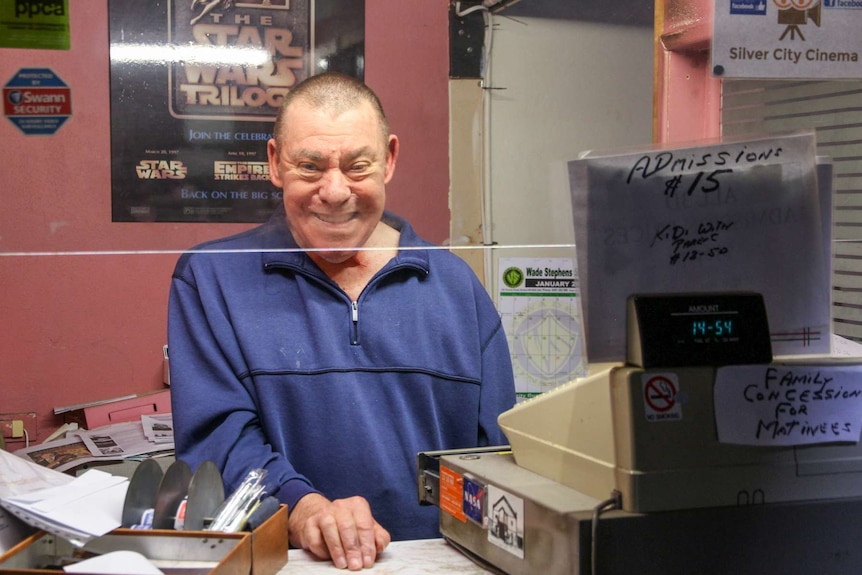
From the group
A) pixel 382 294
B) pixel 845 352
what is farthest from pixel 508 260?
pixel 845 352

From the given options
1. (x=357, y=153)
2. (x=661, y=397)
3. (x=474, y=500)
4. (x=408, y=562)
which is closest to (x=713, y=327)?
(x=661, y=397)

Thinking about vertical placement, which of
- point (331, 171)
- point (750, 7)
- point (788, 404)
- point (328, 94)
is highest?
point (750, 7)

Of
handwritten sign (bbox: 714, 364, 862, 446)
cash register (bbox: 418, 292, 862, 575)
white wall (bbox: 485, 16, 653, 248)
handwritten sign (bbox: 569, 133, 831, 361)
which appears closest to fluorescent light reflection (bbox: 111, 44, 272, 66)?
white wall (bbox: 485, 16, 653, 248)

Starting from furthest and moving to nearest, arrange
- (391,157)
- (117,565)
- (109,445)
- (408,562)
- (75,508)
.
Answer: (109,445)
(391,157)
(408,562)
(75,508)
(117,565)

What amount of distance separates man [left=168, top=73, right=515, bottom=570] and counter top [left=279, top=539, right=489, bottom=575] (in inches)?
6.4

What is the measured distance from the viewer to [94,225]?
1.32 metres

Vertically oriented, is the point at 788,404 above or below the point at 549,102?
below

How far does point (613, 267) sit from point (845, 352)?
52 cm

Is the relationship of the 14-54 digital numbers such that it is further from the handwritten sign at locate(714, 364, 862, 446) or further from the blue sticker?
the blue sticker

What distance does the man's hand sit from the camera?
3.68 ft

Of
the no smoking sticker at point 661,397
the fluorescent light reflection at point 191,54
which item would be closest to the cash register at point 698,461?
the no smoking sticker at point 661,397

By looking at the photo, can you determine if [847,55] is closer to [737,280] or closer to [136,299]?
[737,280]

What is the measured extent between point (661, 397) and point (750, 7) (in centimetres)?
79

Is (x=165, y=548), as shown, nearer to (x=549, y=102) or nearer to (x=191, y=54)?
(x=191, y=54)
